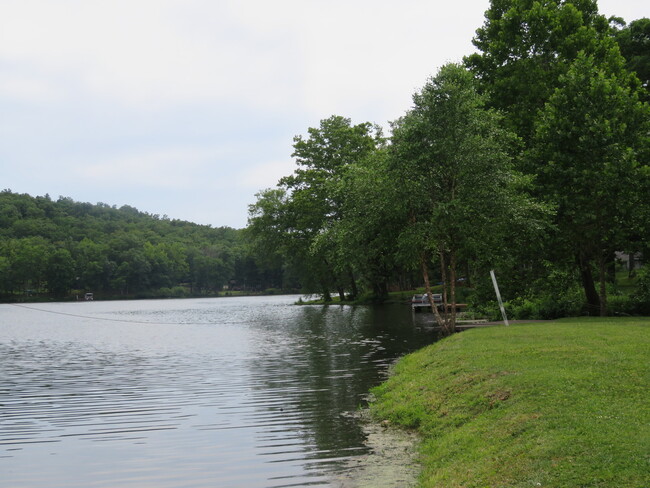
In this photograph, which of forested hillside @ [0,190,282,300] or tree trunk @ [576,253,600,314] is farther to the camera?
forested hillside @ [0,190,282,300]

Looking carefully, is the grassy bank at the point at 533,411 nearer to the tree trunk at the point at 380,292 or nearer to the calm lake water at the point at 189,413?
the calm lake water at the point at 189,413

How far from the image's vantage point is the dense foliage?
24.7m

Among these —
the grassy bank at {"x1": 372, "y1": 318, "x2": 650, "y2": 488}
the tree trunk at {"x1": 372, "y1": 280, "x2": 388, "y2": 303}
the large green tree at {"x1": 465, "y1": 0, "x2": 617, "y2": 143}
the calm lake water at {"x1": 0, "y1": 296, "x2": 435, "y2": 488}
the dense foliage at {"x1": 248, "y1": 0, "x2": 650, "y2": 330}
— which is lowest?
the calm lake water at {"x1": 0, "y1": 296, "x2": 435, "y2": 488}

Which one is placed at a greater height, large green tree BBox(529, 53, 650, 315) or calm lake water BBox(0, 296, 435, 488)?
large green tree BBox(529, 53, 650, 315)

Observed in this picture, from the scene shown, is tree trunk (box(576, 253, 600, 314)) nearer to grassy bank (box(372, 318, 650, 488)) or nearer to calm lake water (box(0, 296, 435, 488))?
calm lake water (box(0, 296, 435, 488))

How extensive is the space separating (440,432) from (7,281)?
16457cm

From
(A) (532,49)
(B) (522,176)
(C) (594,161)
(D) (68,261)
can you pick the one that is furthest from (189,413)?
(D) (68,261)

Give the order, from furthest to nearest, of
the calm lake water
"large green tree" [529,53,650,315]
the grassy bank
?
1. "large green tree" [529,53,650,315]
2. the calm lake water
3. the grassy bank

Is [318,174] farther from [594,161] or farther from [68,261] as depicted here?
[68,261]

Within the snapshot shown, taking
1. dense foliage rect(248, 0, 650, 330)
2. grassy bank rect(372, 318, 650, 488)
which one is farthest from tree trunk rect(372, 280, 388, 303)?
grassy bank rect(372, 318, 650, 488)

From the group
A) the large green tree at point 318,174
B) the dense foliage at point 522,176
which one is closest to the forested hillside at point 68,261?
the large green tree at point 318,174

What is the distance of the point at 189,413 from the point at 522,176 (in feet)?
61.5

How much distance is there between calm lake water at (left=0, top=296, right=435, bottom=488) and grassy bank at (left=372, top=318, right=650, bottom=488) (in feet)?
5.05

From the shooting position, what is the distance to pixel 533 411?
969 cm
